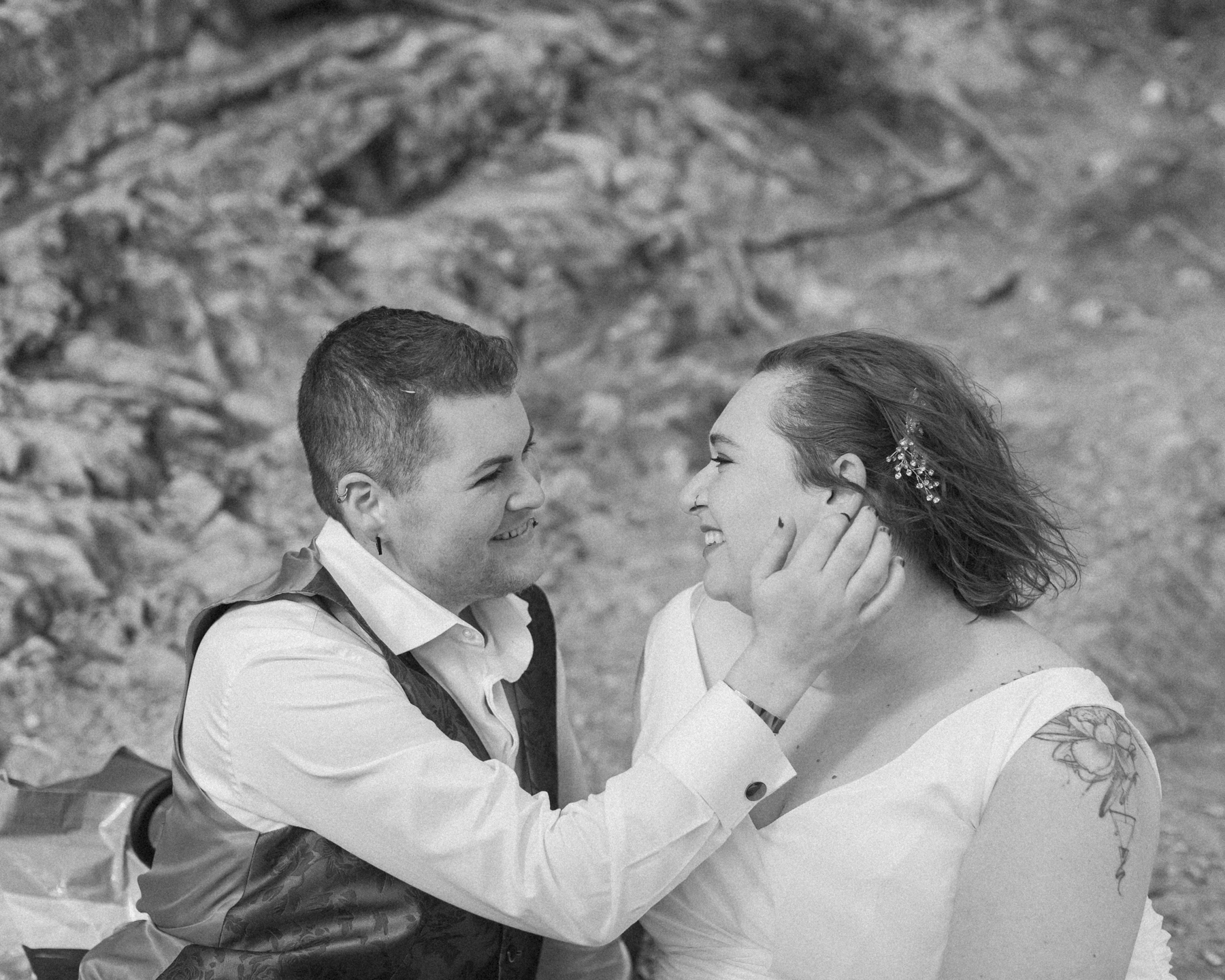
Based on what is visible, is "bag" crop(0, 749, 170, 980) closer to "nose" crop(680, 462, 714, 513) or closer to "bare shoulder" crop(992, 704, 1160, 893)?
"nose" crop(680, 462, 714, 513)

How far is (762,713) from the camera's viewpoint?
2.30 metres

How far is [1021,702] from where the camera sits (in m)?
2.46

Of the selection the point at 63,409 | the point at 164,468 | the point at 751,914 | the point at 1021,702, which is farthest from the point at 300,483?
the point at 1021,702

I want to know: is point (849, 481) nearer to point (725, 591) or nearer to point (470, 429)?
point (725, 591)

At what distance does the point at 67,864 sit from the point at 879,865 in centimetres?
203

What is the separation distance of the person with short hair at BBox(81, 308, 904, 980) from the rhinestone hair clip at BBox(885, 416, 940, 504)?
30 centimetres

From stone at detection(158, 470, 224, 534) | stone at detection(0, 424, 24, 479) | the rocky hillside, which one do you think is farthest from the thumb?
stone at detection(0, 424, 24, 479)

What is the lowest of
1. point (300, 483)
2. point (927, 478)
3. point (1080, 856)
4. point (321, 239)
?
point (300, 483)

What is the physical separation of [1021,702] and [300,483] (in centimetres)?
399

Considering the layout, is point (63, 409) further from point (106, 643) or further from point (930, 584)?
point (930, 584)

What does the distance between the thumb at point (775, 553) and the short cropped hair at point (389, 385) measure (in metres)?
0.70

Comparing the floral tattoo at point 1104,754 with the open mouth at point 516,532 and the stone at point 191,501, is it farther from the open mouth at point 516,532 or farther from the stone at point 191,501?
the stone at point 191,501

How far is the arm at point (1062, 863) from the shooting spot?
2.22 m

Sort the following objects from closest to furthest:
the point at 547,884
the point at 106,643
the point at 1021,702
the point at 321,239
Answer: the point at 547,884 → the point at 1021,702 → the point at 106,643 → the point at 321,239
